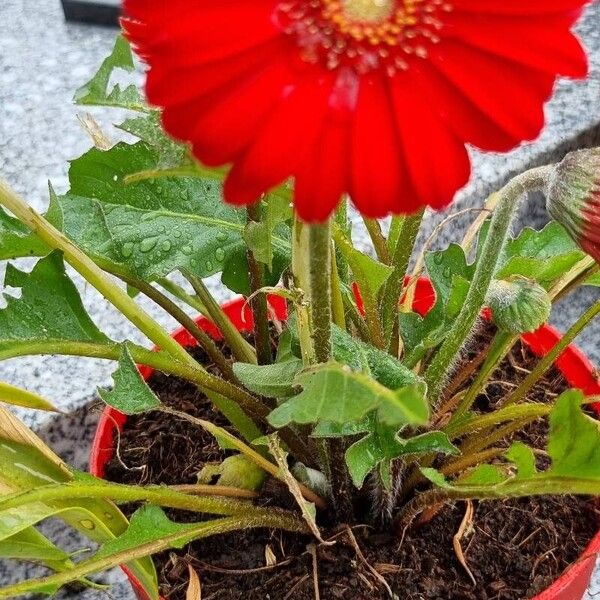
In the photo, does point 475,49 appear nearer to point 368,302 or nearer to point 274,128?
point 274,128

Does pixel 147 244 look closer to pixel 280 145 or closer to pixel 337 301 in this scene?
pixel 337 301

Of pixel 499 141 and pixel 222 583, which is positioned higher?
pixel 499 141

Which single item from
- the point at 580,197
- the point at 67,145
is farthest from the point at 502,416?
the point at 67,145

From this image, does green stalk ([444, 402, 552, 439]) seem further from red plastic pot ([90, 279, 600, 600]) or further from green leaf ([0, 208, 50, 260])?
green leaf ([0, 208, 50, 260])

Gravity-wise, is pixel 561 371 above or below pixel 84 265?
below

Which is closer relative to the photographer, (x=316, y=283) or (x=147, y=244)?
(x=316, y=283)

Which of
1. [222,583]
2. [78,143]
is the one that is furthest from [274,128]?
[78,143]

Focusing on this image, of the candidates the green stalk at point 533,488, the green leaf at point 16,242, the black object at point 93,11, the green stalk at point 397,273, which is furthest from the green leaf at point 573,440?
the black object at point 93,11

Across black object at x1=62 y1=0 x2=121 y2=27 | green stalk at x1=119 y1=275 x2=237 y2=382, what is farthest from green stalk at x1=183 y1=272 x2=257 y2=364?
black object at x1=62 y1=0 x2=121 y2=27
